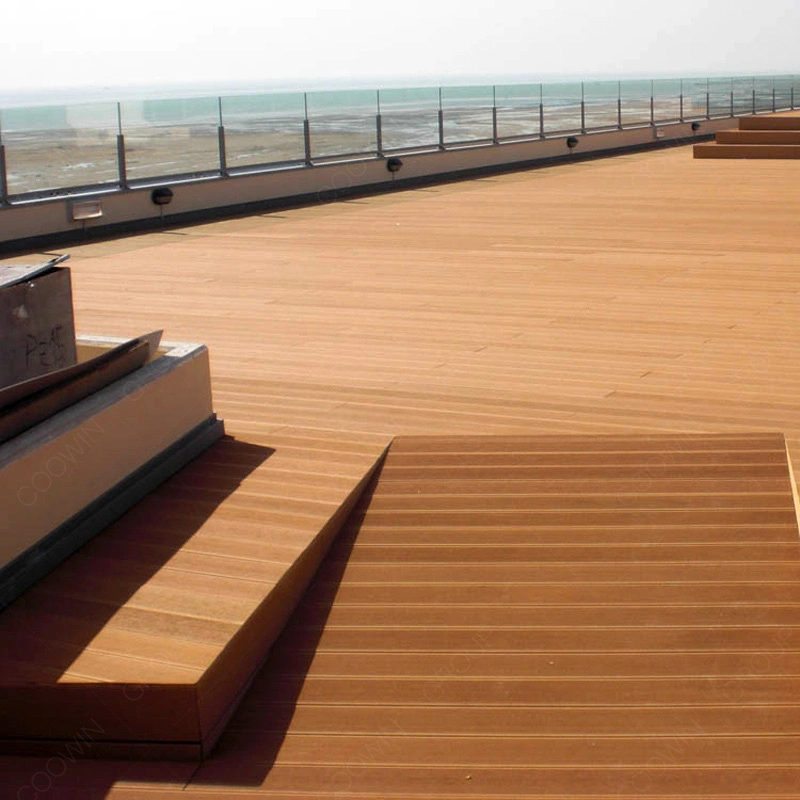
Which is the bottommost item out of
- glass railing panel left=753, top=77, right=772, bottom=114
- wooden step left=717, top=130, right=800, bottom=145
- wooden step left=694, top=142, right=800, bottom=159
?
wooden step left=694, top=142, right=800, bottom=159

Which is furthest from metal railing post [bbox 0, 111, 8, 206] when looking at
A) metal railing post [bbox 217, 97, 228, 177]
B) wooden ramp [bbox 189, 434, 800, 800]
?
wooden ramp [bbox 189, 434, 800, 800]

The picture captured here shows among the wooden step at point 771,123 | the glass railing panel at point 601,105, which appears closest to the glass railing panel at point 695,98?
the wooden step at point 771,123

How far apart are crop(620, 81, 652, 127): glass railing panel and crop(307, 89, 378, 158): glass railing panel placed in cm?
847

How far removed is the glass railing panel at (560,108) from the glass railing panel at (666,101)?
360 cm

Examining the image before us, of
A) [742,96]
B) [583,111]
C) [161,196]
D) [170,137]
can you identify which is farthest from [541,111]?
[742,96]

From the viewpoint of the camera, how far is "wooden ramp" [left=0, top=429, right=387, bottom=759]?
9.85 feet

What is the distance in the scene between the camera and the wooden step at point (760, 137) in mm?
22703

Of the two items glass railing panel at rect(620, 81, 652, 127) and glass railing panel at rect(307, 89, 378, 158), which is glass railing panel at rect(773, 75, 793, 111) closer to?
glass railing panel at rect(620, 81, 652, 127)

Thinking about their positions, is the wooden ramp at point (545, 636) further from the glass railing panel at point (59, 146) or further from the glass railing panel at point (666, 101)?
the glass railing panel at point (666, 101)

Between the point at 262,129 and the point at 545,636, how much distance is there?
12180 millimetres

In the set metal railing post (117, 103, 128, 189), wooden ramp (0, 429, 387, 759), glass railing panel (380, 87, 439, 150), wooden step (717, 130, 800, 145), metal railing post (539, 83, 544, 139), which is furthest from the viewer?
wooden step (717, 130, 800, 145)

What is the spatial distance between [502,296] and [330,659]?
4.81 m

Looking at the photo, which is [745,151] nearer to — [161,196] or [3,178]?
[161,196]

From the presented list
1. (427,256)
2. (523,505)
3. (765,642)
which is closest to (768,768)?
(765,642)
